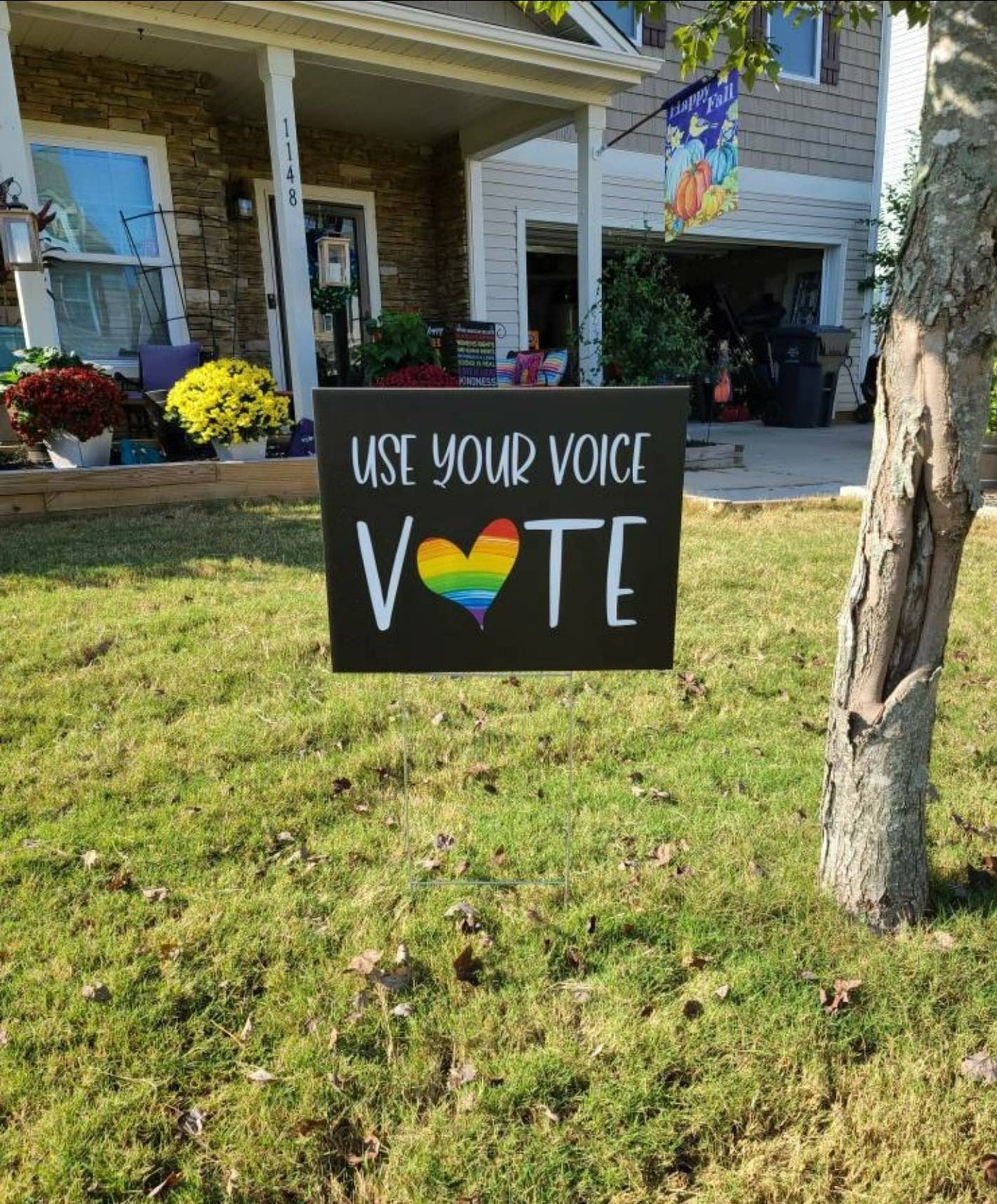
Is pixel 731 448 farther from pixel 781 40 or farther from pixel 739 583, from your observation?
pixel 781 40

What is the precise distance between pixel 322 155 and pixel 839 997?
32.1 feet

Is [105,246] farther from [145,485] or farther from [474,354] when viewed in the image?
[474,354]

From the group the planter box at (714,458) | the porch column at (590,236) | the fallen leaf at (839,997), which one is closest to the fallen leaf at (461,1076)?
the fallen leaf at (839,997)

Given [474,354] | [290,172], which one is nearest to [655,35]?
[474,354]

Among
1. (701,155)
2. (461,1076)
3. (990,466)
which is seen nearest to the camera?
(461,1076)

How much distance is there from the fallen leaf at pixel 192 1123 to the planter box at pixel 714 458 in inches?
304

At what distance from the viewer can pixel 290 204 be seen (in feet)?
22.8

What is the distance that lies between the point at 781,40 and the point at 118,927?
539 inches

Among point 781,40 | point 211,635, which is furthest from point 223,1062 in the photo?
point 781,40

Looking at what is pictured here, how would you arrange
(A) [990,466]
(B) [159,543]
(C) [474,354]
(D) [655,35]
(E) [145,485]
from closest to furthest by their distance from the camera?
(B) [159,543]
(E) [145,485]
(A) [990,466]
(C) [474,354]
(D) [655,35]

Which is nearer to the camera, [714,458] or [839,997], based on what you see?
[839,997]

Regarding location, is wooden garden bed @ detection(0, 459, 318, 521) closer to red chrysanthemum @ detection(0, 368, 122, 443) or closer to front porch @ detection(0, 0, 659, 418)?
red chrysanthemum @ detection(0, 368, 122, 443)

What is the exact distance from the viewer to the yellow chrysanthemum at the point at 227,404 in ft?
21.7

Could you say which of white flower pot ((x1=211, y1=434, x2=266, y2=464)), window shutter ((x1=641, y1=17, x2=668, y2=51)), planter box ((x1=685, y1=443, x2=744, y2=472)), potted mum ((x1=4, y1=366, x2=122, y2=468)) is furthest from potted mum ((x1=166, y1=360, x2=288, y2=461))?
window shutter ((x1=641, y1=17, x2=668, y2=51))
